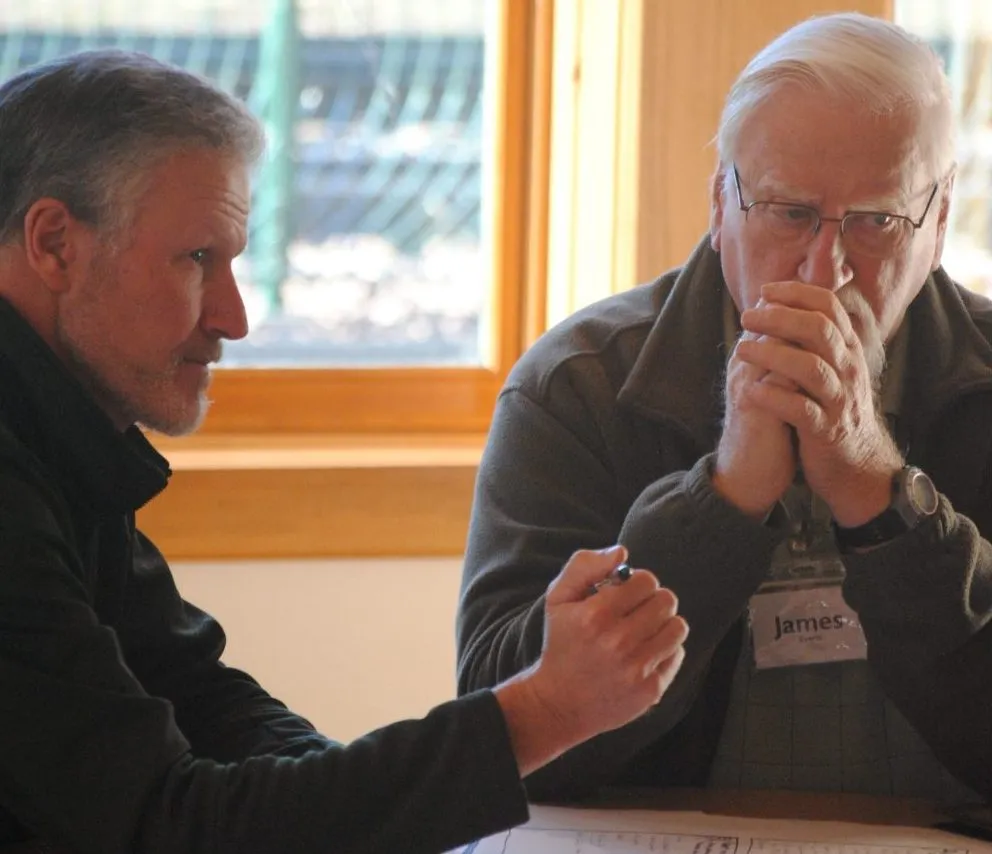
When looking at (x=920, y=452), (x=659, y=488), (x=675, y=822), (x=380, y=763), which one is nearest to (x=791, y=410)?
(x=659, y=488)

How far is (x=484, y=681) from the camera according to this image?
4.92ft

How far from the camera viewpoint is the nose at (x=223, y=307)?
56.2 inches

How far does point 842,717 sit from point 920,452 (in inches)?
12.0

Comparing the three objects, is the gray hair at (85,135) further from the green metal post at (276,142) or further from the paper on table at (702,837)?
the green metal post at (276,142)

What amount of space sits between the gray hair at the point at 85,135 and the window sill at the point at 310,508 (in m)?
1.19

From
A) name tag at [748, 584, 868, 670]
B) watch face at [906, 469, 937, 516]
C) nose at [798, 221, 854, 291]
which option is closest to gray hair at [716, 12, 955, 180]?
nose at [798, 221, 854, 291]

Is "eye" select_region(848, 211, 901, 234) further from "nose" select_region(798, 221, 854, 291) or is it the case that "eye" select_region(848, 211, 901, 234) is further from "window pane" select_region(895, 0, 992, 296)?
"window pane" select_region(895, 0, 992, 296)

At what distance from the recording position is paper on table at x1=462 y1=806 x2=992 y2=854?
1.31 metres

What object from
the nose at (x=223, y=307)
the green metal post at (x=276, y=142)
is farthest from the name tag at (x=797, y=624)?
the green metal post at (x=276, y=142)

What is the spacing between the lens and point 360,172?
289 centimetres

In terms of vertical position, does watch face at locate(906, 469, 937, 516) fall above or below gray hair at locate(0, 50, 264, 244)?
below

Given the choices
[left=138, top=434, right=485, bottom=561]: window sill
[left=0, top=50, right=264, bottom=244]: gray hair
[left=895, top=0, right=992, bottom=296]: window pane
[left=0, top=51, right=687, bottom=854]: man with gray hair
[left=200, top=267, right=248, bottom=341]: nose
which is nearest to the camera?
[left=0, top=51, right=687, bottom=854]: man with gray hair

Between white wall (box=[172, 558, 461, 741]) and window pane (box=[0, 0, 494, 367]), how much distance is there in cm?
48

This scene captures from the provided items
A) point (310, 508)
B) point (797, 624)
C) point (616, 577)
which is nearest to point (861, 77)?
point (797, 624)
